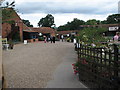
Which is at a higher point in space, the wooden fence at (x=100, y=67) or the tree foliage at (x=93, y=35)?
the tree foliage at (x=93, y=35)

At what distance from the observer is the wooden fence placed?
4.61 metres

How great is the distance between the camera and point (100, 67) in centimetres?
534

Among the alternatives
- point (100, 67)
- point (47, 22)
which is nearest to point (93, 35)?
→ point (100, 67)

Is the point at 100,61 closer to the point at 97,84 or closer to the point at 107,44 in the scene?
the point at 97,84

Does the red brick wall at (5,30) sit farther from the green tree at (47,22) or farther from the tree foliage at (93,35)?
the green tree at (47,22)

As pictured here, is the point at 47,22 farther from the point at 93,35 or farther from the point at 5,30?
the point at 93,35

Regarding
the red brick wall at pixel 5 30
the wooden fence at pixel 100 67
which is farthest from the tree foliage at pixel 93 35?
the red brick wall at pixel 5 30

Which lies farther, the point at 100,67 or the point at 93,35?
the point at 93,35

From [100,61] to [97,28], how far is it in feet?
19.4

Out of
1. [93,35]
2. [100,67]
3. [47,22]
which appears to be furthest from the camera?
[47,22]

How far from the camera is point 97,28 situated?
1105cm

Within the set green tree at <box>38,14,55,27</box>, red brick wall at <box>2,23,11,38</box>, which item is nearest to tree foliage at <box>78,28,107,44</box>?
red brick wall at <box>2,23,11,38</box>

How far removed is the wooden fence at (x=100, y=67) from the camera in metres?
4.61

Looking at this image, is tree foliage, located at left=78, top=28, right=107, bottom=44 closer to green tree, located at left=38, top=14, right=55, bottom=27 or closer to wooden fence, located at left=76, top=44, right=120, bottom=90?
wooden fence, located at left=76, top=44, right=120, bottom=90
